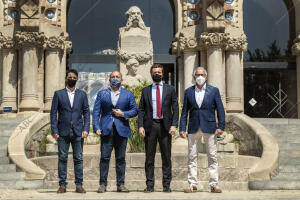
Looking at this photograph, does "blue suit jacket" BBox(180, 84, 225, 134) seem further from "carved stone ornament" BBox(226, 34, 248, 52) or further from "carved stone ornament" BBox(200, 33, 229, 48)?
"carved stone ornament" BBox(226, 34, 248, 52)

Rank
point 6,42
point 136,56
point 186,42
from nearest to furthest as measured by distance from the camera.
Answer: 1. point 136,56
2. point 6,42
3. point 186,42

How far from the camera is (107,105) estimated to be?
7699 millimetres

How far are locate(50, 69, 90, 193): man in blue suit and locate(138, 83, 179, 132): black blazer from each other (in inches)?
31.8

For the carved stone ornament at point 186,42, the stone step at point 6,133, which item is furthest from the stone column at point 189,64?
the stone step at point 6,133

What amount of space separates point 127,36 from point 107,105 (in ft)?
24.9

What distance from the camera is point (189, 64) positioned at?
18.5 meters

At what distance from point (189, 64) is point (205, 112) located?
1097cm

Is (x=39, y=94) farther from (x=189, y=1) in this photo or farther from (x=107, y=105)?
(x=107, y=105)

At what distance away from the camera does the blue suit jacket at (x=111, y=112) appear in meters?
7.60

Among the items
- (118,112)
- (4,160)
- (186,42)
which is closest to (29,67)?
(186,42)

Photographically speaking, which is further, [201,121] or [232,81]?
[232,81]

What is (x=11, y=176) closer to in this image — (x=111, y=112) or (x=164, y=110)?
(x=111, y=112)

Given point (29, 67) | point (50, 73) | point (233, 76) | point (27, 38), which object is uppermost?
point (27, 38)

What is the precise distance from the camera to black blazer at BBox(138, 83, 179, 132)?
7613 millimetres
